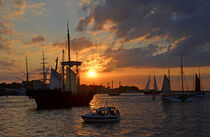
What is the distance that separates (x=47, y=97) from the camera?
82.4 m

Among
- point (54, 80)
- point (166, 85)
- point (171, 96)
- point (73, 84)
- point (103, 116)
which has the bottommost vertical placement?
point (171, 96)

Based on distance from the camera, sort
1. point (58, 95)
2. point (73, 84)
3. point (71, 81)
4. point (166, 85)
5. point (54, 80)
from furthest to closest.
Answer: point (166, 85)
point (54, 80)
point (73, 84)
point (71, 81)
point (58, 95)

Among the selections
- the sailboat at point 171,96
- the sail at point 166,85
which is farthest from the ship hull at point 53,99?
the sail at point 166,85

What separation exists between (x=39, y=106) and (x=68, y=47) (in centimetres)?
2613

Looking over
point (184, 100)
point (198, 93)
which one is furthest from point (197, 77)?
point (184, 100)

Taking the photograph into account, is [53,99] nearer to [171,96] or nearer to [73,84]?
[73,84]

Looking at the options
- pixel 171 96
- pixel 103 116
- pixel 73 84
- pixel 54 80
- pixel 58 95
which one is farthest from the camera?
pixel 171 96

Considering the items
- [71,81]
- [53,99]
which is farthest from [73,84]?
[53,99]

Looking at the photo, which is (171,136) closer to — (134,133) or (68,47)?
(134,133)

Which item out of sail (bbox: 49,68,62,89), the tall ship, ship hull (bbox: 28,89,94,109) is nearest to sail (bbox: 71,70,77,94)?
the tall ship

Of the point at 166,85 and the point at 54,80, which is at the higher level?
the point at 54,80

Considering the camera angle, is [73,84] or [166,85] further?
[166,85]

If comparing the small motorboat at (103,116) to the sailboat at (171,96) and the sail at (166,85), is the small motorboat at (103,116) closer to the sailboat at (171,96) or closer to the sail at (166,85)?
Answer: the sailboat at (171,96)

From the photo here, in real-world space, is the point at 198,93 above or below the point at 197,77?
below
